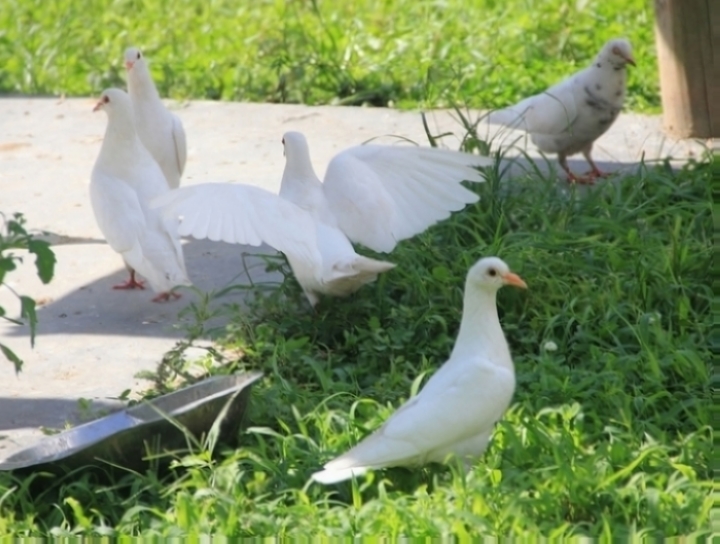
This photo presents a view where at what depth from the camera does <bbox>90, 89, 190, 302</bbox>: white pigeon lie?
4949 millimetres

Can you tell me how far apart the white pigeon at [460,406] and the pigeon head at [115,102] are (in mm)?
2169

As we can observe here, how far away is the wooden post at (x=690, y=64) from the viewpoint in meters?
6.36

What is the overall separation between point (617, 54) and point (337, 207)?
82.1 inches

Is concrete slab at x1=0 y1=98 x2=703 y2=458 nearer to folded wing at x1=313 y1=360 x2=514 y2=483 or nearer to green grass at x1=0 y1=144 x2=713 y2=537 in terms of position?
green grass at x1=0 y1=144 x2=713 y2=537

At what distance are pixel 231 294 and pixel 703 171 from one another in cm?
207

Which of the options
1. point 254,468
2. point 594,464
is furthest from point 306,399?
point 594,464

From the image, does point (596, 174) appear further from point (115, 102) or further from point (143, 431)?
point (143, 431)

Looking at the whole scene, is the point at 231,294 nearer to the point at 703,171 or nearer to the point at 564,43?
the point at 703,171

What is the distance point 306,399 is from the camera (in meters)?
4.20

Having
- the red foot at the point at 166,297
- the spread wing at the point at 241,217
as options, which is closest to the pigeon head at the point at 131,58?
the red foot at the point at 166,297

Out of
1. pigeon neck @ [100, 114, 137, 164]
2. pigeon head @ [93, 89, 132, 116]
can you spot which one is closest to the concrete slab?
pigeon neck @ [100, 114, 137, 164]

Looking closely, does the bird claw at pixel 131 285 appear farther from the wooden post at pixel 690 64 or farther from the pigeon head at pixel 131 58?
the wooden post at pixel 690 64

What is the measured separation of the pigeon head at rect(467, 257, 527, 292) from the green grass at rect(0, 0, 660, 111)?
3183 millimetres

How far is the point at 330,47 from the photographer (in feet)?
26.9
